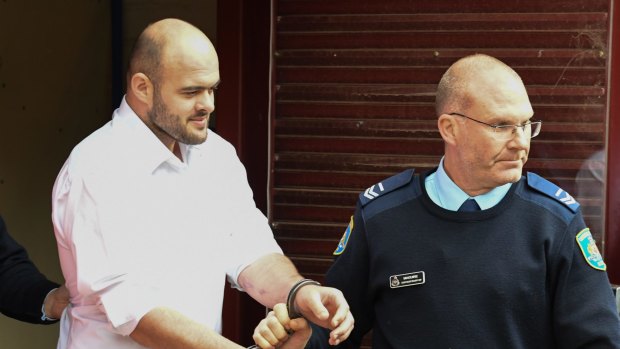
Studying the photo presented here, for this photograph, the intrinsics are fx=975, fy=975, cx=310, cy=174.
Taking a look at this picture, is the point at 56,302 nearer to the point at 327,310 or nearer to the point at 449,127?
the point at 327,310

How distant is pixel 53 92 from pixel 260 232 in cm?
247

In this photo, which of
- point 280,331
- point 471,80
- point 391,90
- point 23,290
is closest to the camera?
point 280,331

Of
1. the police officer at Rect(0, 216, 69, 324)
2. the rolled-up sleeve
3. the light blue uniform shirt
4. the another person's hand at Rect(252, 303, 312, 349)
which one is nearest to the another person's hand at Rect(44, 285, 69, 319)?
the police officer at Rect(0, 216, 69, 324)

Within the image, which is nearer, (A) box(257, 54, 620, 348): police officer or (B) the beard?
(A) box(257, 54, 620, 348): police officer

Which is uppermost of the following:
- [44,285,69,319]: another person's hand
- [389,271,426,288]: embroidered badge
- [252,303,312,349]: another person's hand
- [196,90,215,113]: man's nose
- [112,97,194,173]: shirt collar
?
[196,90,215,113]: man's nose

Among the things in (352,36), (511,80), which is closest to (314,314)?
(511,80)

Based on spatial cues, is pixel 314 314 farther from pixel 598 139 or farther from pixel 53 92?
pixel 53 92

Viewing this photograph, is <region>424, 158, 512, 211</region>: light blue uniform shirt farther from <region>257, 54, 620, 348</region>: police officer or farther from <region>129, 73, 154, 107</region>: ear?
<region>129, 73, 154, 107</region>: ear

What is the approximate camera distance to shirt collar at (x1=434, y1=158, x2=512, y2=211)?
255 cm

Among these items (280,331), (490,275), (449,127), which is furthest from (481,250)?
(280,331)

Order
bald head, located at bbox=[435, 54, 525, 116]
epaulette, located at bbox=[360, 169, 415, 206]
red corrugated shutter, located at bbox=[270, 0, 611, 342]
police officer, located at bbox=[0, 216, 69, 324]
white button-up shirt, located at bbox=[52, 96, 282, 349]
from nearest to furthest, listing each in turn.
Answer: white button-up shirt, located at bbox=[52, 96, 282, 349], bald head, located at bbox=[435, 54, 525, 116], epaulette, located at bbox=[360, 169, 415, 206], police officer, located at bbox=[0, 216, 69, 324], red corrugated shutter, located at bbox=[270, 0, 611, 342]

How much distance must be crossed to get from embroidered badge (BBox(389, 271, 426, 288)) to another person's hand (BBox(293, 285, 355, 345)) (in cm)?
24

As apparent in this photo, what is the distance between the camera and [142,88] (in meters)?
2.62

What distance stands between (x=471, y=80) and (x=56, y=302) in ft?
4.33
